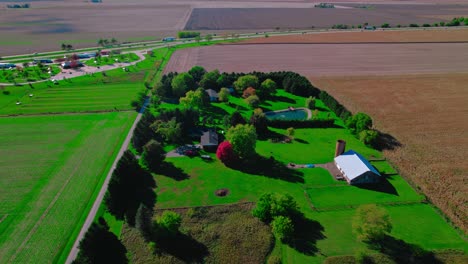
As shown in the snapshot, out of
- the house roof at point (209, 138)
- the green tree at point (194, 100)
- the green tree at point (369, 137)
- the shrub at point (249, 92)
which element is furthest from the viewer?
the shrub at point (249, 92)

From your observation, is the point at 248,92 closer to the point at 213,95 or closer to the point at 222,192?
the point at 213,95

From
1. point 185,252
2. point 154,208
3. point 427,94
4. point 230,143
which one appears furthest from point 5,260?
point 427,94

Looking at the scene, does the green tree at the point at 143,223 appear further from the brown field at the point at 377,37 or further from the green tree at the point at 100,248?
the brown field at the point at 377,37

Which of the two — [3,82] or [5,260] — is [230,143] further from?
[3,82]

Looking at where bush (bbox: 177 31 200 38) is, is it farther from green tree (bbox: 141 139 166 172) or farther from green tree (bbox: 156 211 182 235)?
green tree (bbox: 156 211 182 235)

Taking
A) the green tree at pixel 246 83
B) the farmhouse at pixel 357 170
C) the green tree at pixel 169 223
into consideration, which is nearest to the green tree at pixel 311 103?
the green tree at pixel 246 83

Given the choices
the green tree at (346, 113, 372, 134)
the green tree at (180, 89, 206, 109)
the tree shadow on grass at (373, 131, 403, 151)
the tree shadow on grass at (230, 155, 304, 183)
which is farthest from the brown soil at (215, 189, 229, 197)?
the green tree at (180, 89, 206, 109)
